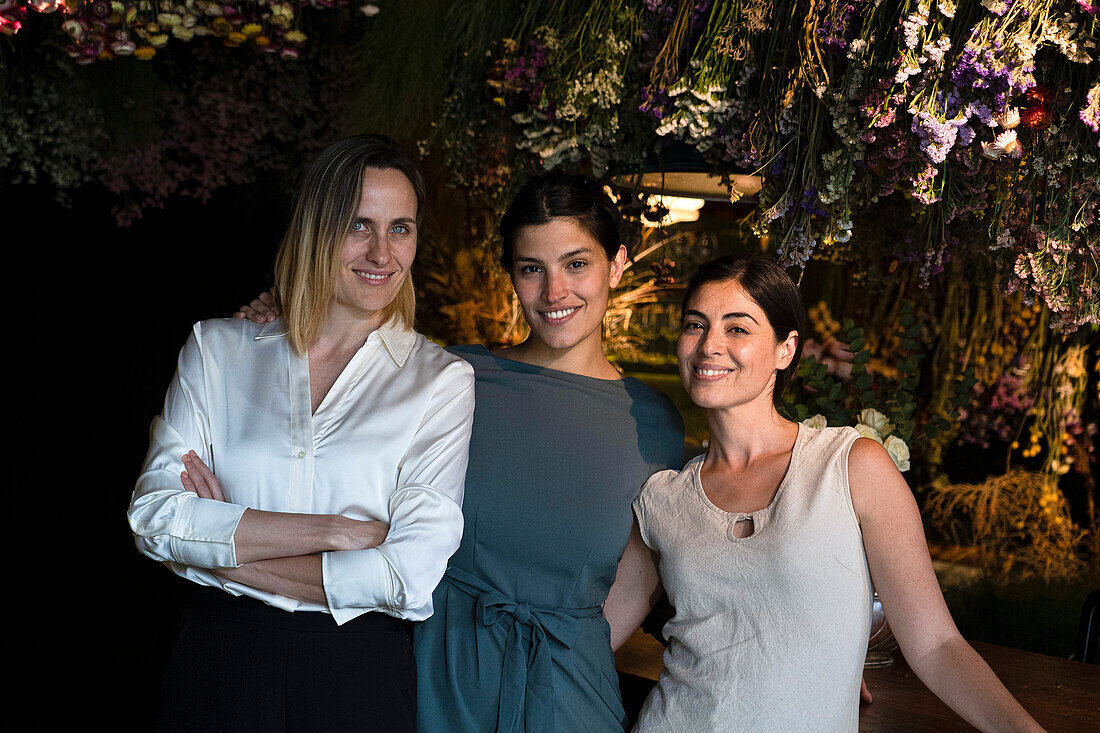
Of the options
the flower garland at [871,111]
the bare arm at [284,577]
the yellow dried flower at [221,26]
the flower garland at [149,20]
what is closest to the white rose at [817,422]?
the flower garland at [871,111]

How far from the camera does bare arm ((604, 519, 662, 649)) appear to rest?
1.76 m

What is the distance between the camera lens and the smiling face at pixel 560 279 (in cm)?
177

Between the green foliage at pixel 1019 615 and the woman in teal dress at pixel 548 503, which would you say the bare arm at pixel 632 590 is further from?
the green foliage at pixel 1019 615

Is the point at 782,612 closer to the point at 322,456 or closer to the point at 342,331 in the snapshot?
the point at 322,456

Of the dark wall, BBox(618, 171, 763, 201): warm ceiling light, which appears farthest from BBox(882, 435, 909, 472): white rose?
the dark wall

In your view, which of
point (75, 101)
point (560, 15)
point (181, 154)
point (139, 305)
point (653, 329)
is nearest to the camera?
point (560, 15)

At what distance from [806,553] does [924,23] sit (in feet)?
2.61

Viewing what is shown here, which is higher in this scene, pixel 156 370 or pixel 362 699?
pixel 156 370

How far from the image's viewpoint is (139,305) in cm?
409


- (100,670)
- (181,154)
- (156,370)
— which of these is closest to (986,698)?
(181,154)

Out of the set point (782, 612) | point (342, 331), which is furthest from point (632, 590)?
point (342, 331)

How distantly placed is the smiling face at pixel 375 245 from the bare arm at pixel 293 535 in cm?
38

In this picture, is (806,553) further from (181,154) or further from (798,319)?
(181,154)

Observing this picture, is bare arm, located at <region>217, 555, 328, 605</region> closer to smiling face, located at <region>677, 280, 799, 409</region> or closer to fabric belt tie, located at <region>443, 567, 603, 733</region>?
fabric belt tie, located at <region>443, 567, 603, 733</region>
